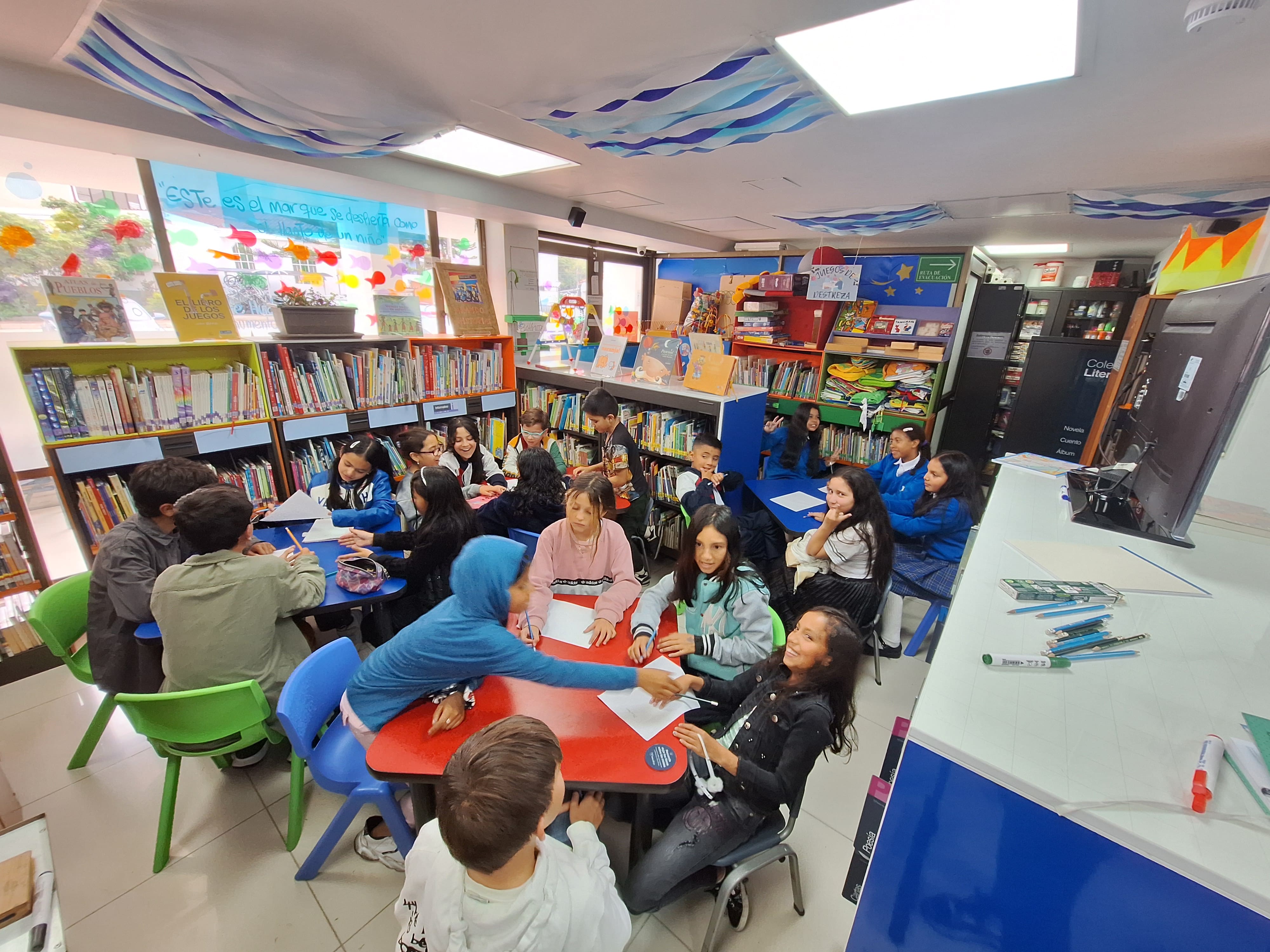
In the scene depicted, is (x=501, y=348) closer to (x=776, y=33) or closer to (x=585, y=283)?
(x=585, y=283)

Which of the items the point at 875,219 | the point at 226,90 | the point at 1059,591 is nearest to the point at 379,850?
the point at 1059,591

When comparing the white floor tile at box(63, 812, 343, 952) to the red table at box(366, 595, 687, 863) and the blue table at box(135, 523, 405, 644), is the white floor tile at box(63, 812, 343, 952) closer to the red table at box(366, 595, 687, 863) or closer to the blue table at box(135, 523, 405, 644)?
the red table at box(366, 595, 687, 863)

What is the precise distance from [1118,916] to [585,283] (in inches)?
229

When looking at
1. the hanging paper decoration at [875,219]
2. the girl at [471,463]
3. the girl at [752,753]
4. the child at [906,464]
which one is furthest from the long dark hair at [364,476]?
the hanging paper decoration at [875,219]

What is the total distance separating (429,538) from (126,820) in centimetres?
151

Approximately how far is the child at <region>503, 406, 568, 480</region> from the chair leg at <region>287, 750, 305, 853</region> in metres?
1.87

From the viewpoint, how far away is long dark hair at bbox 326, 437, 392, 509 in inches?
108

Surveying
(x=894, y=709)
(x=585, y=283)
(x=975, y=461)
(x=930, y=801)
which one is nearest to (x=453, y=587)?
(x=930, y=801)

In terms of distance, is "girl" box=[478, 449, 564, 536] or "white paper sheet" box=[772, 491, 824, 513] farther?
"white paper sheet" box=[772, 491, 824, 513]

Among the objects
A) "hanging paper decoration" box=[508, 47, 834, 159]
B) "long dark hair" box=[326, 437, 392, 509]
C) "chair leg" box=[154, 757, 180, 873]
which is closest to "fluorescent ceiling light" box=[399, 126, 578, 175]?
"hanging paper decoration" box=[508, 47, 834, 159]

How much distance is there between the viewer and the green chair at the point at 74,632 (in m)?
1.97

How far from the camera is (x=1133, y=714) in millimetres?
965

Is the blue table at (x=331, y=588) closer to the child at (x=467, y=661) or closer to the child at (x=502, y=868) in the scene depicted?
the child at (x=467, y=661)

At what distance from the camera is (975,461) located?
5.57 m
